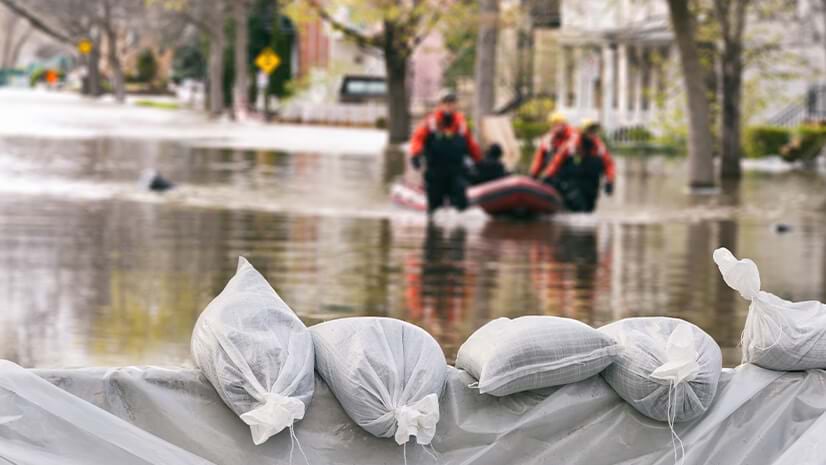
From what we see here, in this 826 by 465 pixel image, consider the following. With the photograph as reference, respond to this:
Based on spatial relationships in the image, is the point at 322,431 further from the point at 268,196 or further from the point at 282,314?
the point at 268,196

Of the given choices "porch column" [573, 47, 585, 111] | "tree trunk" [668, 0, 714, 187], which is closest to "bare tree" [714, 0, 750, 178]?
"tree trunk" [668, 0, 714, 187]

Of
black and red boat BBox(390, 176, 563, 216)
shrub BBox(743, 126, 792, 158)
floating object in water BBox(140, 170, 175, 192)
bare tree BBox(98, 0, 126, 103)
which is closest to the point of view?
black and red boat BBox(390, 176, 563, 216)

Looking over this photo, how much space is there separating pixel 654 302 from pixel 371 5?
Answer: 28.8 m

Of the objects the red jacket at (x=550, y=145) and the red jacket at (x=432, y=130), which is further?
the red jacket at (x=550, y=145)

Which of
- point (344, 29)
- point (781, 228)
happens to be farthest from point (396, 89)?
point (781, 228)

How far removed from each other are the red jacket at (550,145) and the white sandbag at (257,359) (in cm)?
1781

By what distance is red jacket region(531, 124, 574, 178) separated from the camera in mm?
22922

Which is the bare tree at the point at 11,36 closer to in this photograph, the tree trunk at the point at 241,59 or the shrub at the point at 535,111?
the tree trunk at the point at 241,59

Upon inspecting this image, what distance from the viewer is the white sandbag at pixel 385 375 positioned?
16.2ft

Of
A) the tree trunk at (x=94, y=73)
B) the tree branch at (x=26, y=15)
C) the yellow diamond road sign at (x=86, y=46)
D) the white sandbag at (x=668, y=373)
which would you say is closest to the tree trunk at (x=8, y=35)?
the tree trunk at (x=94, y=73)

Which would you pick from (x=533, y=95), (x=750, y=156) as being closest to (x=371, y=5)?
(x=750, y=156)

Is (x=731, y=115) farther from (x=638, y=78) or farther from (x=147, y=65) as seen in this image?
(x=147, y=65)

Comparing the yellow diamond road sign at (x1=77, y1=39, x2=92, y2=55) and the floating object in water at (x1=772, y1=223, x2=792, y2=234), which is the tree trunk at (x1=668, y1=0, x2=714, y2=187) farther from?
the yellow diamond road sign at (x1=77, y1=39, x2=92, y2=55)

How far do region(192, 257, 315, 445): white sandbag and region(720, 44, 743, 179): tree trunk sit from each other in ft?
95.4
